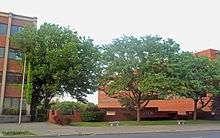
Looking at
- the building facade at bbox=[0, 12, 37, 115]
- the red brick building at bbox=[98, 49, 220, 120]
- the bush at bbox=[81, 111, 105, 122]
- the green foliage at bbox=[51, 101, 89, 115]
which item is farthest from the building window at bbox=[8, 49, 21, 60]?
the bush at bbox=[81, 111, 105, 122]

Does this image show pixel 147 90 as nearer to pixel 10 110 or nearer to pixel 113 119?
pixel 113 119

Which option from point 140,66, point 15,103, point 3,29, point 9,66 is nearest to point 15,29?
point 3,29

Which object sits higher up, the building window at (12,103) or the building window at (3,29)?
the building window at (3,29)

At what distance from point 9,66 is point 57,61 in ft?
25.2

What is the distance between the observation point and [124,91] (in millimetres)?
40938

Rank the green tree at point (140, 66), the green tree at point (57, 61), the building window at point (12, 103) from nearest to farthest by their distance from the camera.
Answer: the green tree at point (140, 66), the green tree at point (57, 61), the building window at point (12, 103)

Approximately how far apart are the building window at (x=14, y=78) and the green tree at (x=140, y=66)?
42.4ft

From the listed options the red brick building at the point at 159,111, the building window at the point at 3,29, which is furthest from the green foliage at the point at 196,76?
the building window at the point at 3,29

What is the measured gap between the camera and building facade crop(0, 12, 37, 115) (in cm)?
4662

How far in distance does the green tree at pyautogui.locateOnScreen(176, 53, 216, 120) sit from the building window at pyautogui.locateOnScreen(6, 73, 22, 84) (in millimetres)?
20654

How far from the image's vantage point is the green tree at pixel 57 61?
4388 centimetres

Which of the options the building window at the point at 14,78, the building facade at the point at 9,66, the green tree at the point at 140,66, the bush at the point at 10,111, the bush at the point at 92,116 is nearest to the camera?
→ the green tree at the point at 140,66

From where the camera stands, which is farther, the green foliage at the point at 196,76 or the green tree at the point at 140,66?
the green foliage at the point at 196,76

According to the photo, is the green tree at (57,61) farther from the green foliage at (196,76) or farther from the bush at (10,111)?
the green foliage at (196,76)
